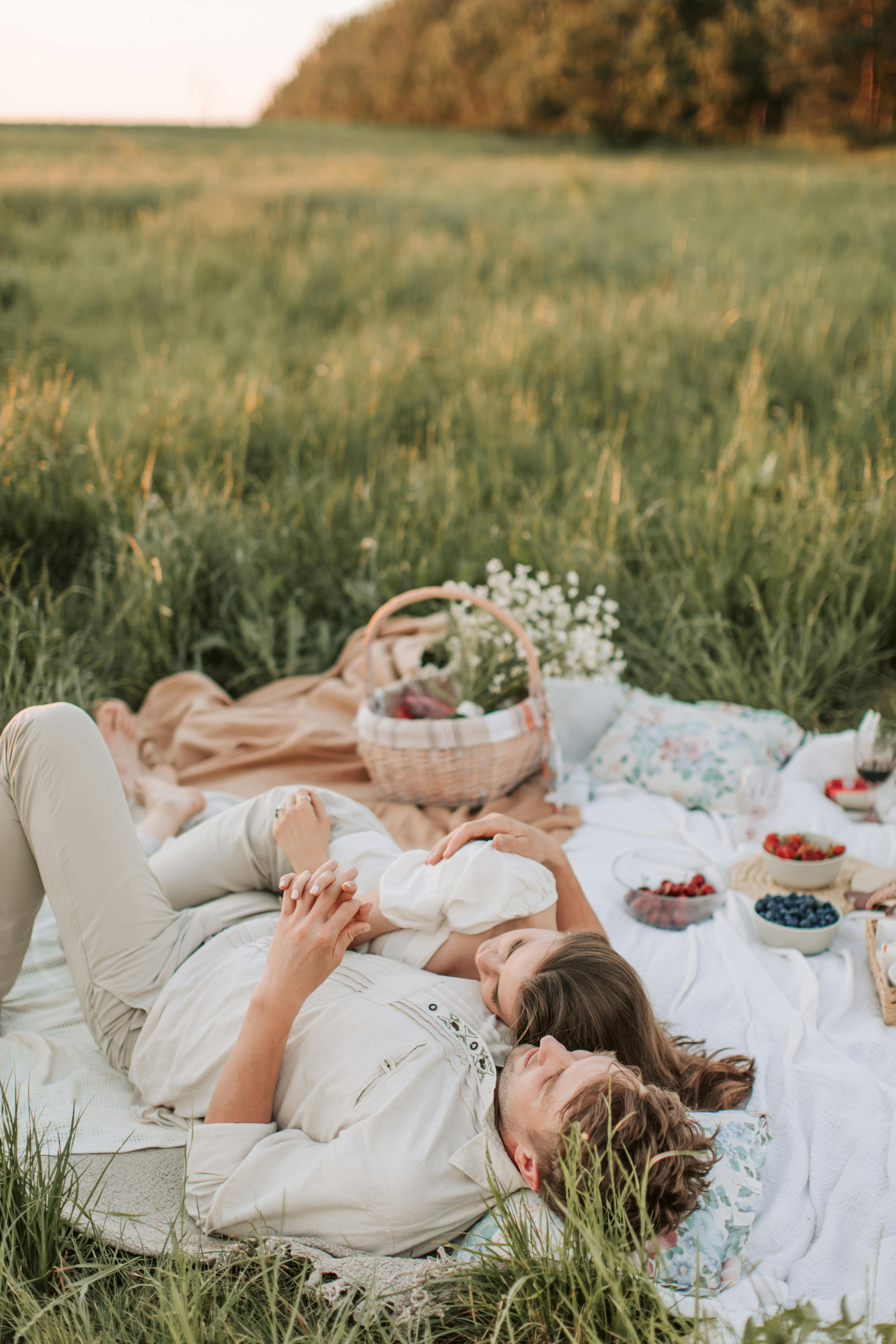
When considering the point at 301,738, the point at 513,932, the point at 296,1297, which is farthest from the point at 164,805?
the point at 296,1297

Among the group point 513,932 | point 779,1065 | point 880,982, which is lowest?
point 779,1065

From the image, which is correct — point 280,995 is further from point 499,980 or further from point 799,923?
point 799,923

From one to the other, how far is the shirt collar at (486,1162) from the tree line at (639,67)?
22.4 m

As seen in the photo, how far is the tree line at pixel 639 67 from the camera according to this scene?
64.8ft

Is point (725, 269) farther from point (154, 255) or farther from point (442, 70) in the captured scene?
point (442, 70)

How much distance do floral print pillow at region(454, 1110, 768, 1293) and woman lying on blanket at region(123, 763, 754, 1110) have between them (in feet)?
0.44

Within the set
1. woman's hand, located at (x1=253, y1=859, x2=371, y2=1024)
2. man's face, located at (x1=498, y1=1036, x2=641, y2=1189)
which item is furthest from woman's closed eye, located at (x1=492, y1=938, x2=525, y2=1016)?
woman's hand, located at (x1=253, y1=859, x2=371, y2=1024)

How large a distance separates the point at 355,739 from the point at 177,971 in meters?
1.57

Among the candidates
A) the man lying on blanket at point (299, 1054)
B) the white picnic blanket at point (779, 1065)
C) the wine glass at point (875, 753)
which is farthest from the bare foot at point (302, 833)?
the wine glass at point (875, 753)

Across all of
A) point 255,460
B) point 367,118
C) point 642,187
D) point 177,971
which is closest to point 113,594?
point 255,460

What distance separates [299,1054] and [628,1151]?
2.06 feet

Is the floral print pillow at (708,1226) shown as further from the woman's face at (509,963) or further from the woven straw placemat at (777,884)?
the woven straw placemat at (777,884)

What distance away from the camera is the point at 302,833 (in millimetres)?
2201

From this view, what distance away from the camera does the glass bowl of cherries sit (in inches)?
104
